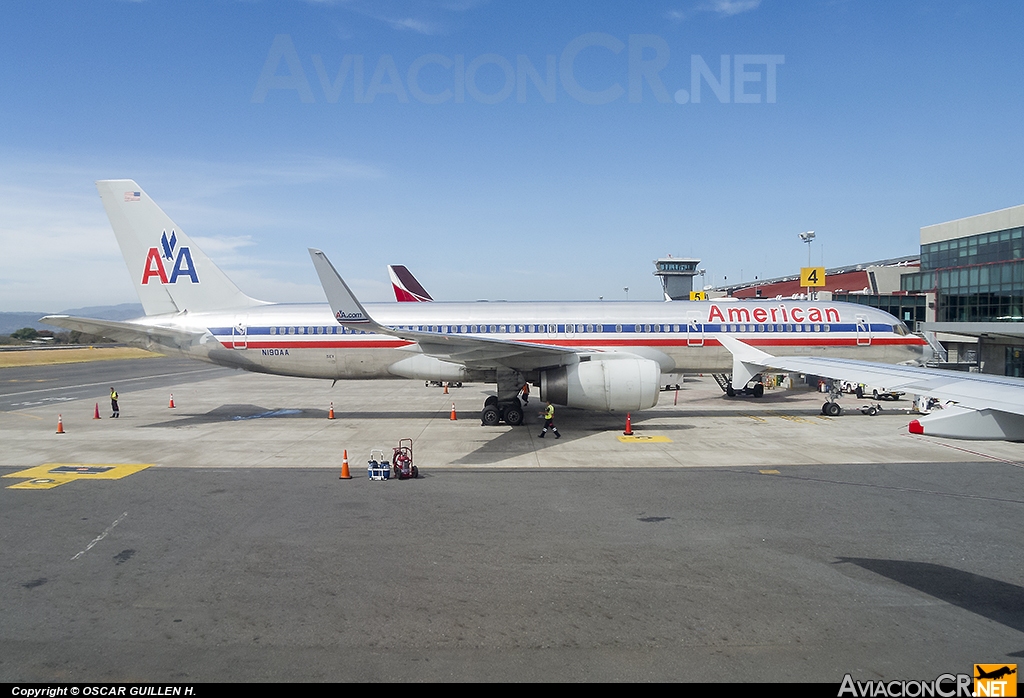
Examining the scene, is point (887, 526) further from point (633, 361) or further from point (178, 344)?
point (178, 344)

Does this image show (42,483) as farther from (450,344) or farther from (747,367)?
(747,367)

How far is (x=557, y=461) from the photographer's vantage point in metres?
15.8

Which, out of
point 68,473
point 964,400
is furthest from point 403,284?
point 964,400

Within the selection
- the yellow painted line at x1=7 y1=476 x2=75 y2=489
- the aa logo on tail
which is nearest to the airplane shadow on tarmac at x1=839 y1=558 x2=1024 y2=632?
the yellow painted line at x1=7 y1=476 x2=75 y2=489

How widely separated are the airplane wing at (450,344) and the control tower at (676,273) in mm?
68961

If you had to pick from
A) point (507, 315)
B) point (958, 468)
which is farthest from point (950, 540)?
point (507, 315)

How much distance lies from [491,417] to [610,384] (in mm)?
4710

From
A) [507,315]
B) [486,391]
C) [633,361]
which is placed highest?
[507,315]

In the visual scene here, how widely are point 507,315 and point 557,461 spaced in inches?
349

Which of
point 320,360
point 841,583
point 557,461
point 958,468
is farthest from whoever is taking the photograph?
point 320,360

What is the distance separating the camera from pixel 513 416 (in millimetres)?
21484

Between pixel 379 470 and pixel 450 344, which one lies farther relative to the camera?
pixel 450 344

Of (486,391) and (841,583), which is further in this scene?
(486,391)

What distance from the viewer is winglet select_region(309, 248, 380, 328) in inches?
654
